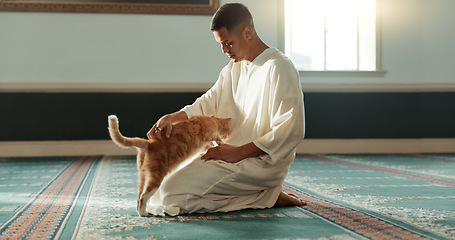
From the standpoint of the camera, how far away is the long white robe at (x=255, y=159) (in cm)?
248

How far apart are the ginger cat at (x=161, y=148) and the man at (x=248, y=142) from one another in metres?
0.06

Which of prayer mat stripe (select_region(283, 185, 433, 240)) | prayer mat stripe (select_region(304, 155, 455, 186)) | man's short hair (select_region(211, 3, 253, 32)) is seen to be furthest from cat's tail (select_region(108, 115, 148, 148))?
prayer mat stripe (select_region(304, 155, 455, 186))

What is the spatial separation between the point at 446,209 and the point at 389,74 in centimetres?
470

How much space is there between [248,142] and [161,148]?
1.65ft

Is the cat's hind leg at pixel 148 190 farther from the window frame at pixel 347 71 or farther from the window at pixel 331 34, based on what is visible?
the window at pixel 331 34

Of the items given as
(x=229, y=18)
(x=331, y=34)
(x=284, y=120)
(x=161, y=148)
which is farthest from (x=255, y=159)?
(x=331, y=34)

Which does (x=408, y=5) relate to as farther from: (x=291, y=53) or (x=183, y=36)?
(x=183, y=36)

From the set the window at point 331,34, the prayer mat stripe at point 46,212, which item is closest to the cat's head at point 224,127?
the prayer mat stripe at point 46,212

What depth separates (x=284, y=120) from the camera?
8.09 ft

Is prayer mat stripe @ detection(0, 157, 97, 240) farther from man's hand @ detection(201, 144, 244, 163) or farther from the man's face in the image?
the man's face

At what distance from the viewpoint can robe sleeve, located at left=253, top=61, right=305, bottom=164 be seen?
8.05 ft

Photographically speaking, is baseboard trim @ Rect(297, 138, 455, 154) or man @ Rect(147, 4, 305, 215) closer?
man @ Rect(147, 4, 305, 215)

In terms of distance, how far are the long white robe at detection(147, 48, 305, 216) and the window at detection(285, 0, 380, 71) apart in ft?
14.4

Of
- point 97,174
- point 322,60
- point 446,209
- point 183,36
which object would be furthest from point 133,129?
point 446,209
